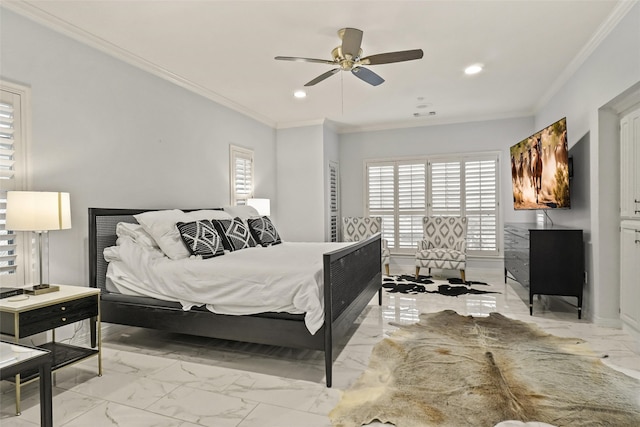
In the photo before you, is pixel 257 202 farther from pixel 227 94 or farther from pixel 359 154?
pixel 359 154

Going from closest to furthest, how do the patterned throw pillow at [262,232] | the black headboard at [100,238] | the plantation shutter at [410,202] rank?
1. the black headboard at [100,238]
2. the patterned throw pillow at [262,232]
3. the plantation shutter at [410,202]

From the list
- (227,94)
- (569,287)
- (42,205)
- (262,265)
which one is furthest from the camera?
(227,94)

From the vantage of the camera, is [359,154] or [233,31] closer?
[233,31]

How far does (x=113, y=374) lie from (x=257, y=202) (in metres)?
3.22

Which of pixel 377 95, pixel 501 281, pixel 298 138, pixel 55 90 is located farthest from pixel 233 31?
pixel 501 281

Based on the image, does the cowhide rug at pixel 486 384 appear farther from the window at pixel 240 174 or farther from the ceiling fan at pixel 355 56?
the window at pixel 240 174

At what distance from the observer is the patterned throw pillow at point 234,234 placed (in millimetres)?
3652

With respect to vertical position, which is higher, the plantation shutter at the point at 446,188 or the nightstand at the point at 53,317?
the plantation shutter at the point at 446,188

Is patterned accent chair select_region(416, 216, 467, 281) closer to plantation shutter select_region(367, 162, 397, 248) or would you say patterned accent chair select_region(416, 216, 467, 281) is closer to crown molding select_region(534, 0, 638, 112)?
plantation shutter select_region(367, 162, 397, 248)

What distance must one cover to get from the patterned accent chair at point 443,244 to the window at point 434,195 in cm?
47

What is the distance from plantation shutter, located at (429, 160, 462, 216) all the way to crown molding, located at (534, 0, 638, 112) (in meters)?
1.79

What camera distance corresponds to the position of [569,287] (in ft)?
11.9

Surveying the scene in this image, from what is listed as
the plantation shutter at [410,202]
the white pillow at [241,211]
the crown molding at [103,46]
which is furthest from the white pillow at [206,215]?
the plantation shutter at [410,202]

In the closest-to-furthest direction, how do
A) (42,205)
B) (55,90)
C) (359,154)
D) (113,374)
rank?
(42,205) < (113,374) < (55,90) < (359,154)
